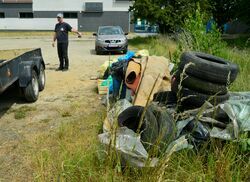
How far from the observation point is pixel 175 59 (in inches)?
369

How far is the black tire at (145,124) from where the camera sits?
4184 mm

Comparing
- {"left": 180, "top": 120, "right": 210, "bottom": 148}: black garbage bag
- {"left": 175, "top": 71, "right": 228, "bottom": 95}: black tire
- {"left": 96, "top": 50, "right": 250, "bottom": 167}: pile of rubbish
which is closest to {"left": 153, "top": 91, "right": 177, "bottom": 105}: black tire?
{"left": 96, "top": 50, "right": 250, "bottom": 167}: pile of rubbish

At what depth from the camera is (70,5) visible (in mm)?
50469

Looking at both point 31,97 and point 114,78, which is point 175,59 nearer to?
point 114,78

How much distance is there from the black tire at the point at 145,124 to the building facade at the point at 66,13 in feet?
152

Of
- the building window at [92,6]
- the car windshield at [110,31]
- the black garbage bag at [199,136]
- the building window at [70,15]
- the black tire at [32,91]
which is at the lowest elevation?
the black tire at [32,91]

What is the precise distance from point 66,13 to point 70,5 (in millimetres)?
1294

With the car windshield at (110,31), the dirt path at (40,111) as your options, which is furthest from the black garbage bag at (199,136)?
the car windshield at (110,31)

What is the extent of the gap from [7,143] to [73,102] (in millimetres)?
2828

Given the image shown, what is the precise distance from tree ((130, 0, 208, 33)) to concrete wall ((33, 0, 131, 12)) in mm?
24315

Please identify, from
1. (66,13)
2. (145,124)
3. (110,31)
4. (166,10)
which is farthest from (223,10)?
(145,124)

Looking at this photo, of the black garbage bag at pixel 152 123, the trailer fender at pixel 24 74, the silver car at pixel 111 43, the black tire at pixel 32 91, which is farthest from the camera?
the silver car at pixel 111 43

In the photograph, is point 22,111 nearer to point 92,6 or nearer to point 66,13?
point 92,6

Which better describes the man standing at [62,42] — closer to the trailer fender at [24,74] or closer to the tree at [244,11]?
the trailer fender at [24,74]
